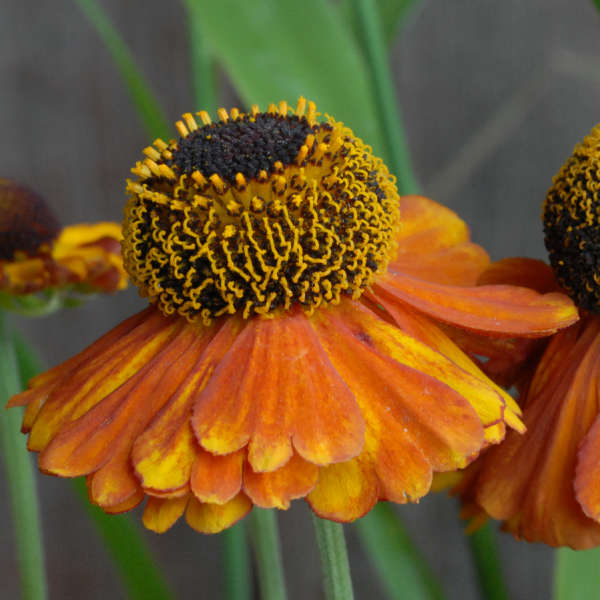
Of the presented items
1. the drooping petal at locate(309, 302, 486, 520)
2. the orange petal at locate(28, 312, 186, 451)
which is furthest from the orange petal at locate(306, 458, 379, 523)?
the orange petal at locate(28, 312, 186, 451)

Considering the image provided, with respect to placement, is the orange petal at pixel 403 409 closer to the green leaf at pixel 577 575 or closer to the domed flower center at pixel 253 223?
the domed flower center at pixel 253 223

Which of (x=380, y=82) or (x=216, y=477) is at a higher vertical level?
(x=380, y=82)

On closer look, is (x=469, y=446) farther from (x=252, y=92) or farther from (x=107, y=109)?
(x=107, y=109)

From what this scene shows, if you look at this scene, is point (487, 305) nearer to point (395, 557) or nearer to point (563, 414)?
point (563, 414)

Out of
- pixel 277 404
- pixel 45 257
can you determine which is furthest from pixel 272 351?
pixel 45 257

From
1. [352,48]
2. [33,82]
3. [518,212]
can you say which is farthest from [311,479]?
[33,82]

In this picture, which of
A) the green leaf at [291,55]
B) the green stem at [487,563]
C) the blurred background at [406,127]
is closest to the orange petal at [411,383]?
the green leaf at [291,55]
